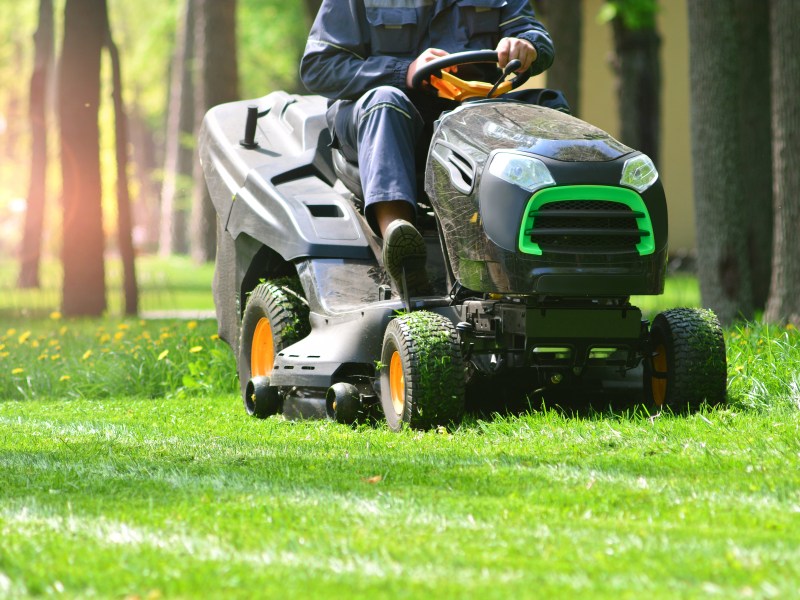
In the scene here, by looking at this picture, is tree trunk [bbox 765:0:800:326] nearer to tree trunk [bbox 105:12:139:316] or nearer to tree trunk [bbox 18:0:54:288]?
tree trunk [bbox 105:12:139:316]

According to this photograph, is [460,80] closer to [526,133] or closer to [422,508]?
[526,133]

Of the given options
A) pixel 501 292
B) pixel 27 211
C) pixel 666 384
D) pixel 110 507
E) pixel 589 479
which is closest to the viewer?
pixel 110 507

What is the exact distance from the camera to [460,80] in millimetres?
5621

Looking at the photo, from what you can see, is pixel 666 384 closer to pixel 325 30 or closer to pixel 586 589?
pixel 325 30

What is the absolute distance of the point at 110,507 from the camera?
3648 mm

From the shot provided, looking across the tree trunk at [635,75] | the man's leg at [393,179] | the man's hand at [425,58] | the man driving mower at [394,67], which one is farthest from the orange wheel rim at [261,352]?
the tree trunk at [635,75]

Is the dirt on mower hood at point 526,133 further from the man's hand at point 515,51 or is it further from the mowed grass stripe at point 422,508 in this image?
the mowed grass stripe at point 422,508

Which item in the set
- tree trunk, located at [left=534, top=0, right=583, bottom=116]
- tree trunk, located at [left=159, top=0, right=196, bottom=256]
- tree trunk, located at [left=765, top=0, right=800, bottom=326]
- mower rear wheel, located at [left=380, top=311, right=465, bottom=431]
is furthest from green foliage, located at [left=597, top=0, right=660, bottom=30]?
tree trunk, located at [left=159, top=0, right=196, bottom=256]

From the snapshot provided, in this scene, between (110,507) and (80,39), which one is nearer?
(110,507)

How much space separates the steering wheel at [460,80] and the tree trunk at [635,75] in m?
11.2

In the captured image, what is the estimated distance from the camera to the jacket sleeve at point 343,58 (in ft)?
19.2

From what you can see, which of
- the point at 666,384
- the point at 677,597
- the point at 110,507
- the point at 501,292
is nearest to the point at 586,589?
the point at 677,597

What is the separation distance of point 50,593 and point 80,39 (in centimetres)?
855

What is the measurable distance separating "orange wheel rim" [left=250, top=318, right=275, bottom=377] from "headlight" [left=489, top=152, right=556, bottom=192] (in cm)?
183
